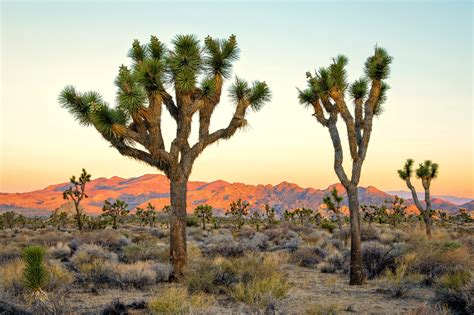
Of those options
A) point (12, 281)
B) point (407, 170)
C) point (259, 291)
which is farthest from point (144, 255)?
point (407, 170)

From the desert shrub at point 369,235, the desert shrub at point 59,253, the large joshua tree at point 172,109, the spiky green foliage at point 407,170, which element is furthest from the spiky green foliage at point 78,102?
the spiky green foliage at point 407,170

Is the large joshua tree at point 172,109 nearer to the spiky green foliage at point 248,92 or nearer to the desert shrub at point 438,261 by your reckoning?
the spiky green foliage at point 248,92

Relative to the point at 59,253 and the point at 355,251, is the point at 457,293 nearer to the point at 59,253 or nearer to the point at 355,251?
the point at 355,251

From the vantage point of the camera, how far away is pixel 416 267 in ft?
42.7

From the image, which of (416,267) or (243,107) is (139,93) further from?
(416,267)

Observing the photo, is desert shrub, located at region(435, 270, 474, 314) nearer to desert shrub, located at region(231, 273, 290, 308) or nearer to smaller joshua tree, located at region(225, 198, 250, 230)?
desert shrub, located at region(231, 273, 290, 308)

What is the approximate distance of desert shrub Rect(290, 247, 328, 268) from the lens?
16.4 metres

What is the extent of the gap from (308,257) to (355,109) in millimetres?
6408

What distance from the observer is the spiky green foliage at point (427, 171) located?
1150 inches

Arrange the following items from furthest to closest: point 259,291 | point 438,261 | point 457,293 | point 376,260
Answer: point 376,260 → point 438,261 → point 259,291 → point 457,293

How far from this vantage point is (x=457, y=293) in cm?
804

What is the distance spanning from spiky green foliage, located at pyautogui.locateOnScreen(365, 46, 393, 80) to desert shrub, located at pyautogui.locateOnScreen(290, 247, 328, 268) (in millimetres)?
7278

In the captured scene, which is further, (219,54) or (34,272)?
(219,54)

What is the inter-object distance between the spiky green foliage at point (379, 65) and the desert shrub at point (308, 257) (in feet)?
23.9
